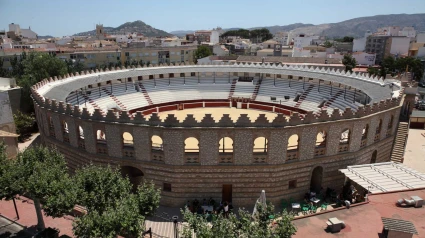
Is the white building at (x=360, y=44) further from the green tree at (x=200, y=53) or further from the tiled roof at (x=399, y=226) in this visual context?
the tiled roof at (x=399, y=226)

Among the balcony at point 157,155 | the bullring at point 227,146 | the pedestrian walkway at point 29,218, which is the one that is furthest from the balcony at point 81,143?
the balcony at point 157,155

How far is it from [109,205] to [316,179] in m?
19.9

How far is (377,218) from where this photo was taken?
20.0 m

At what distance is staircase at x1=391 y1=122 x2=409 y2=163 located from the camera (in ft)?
115

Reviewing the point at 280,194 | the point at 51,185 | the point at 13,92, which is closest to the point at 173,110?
the point at 13,92

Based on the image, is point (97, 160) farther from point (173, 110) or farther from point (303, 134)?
point (173, 110)

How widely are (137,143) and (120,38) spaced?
170 meters

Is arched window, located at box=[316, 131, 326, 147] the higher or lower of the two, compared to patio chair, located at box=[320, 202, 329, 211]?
higher

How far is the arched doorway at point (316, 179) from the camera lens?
28641 millimetres

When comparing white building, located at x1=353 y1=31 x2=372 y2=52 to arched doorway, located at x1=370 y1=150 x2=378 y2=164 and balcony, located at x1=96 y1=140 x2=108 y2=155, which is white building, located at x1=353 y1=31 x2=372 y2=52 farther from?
balcony, located at x1=96 y1=140 x2=108 y2=155

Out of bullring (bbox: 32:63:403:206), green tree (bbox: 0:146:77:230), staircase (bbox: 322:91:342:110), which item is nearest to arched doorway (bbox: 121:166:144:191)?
bullring (bbox: 32:63:403:206)

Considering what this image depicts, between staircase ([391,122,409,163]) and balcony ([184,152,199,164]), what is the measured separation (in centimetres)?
2448

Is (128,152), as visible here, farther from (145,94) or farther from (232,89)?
(232,89)

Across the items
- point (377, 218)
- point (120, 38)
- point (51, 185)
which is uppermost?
point (120, 38)
